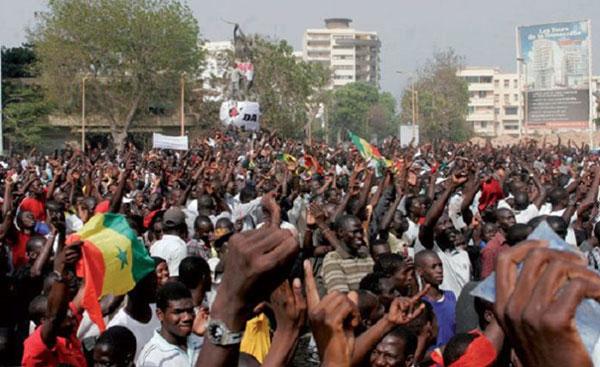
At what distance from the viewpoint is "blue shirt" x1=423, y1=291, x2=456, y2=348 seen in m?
5.60

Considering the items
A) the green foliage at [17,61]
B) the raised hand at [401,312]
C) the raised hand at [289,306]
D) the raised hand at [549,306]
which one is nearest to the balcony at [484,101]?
the green foliage at [17,61]

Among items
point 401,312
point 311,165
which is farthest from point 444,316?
point 311,165

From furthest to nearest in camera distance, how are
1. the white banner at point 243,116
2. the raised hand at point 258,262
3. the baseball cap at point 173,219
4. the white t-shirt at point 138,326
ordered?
1. the white banner at point 243,116
2. the baseball cap at point 173,219
3. the white t-shirt at point 138,326
4. the raised hand at point 258,262

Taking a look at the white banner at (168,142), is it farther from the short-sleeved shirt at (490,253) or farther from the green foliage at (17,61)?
the green foliage at (17,61)

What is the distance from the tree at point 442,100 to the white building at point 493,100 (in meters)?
65.1

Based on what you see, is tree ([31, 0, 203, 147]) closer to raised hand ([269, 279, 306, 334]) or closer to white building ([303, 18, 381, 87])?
raised hand ([269, 279, 306, 334])

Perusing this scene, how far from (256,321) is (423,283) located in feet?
3.75

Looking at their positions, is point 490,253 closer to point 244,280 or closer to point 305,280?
point 305,280

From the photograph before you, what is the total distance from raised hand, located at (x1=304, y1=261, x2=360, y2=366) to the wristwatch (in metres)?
0.18

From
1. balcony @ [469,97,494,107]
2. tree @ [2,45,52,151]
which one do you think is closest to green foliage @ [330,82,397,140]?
balcony @ [469,97,494,107]

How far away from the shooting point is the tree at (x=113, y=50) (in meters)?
49.3

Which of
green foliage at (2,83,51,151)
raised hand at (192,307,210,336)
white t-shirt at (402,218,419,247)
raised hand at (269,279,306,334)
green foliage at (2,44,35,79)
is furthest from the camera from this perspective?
green foliage at (2,44,35,79)

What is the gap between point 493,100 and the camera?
5394 inches

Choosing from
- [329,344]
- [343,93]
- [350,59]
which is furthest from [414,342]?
[350,59]
